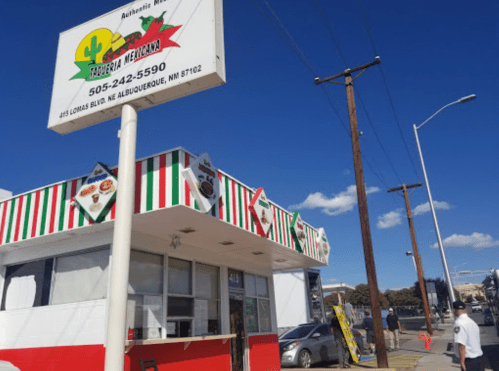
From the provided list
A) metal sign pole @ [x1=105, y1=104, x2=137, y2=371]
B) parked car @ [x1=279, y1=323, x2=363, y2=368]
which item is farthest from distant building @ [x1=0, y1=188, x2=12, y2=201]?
parked car @ [x1=279, y1=323, x2=363, y2=368]

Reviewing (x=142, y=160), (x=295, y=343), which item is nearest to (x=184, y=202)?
(x=142, y=160)

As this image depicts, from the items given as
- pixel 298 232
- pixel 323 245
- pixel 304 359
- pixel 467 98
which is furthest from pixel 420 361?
pixel 467 98

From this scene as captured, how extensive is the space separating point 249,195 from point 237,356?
4.81 m

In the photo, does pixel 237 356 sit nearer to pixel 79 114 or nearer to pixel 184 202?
pixel 184 202

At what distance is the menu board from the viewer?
38.7ft

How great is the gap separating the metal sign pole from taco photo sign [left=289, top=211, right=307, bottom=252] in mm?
5866

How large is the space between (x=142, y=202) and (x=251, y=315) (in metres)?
6.53

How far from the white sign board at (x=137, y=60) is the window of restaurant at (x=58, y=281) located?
2667 mm

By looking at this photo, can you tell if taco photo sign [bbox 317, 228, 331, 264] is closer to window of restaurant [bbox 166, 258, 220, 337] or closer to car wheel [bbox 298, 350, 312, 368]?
car wheel [bbox 298, 350, 312, 368]

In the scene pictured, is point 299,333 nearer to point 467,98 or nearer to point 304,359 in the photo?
point 304,359

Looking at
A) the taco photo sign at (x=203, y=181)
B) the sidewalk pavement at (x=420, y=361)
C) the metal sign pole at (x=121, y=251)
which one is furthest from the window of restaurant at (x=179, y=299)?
the sidewalk pavement at (x=420, y=361)

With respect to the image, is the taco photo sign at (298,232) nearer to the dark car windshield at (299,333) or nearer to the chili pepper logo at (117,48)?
the dark car windshield at (299,333)

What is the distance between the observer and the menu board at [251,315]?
1179 cm

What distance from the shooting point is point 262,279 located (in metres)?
13.2
